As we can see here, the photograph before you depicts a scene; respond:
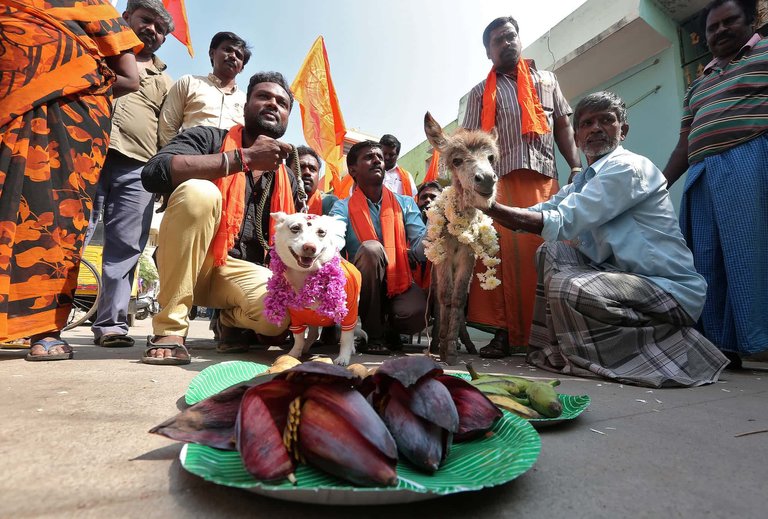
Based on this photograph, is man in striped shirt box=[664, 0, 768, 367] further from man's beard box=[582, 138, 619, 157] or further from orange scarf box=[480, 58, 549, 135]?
orange scarf box=[480, 58, 549, 135]

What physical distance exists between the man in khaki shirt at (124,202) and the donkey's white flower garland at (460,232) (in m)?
2.29

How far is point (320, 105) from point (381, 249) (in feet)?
13.3

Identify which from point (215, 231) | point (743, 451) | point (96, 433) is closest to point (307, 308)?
point (215, 231)

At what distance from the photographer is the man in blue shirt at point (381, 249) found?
10.7 ft

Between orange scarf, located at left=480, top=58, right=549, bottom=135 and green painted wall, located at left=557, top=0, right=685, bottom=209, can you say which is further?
green painted wall, located at left=557, top=0, right=685, bottom=209

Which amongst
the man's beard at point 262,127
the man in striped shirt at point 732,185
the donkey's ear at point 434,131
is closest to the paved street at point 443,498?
the man in striped shirt at point 732,185

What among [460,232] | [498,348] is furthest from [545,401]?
[498,348]

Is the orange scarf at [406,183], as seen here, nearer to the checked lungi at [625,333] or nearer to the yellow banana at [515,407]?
the checked lungi at [625,333]

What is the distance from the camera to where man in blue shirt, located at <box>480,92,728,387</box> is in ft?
7.31

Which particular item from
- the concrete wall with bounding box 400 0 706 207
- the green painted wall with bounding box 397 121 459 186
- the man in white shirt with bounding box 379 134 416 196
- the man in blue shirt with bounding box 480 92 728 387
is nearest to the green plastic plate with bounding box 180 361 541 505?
the man in blue shirt with bounding box 480 92 728 387

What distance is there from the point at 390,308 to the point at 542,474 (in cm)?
264

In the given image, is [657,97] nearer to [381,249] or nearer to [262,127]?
[381,249]

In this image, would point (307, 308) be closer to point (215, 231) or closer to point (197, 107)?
point (215, 231)

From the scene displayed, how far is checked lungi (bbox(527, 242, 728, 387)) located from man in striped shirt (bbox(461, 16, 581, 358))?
0.94 m
